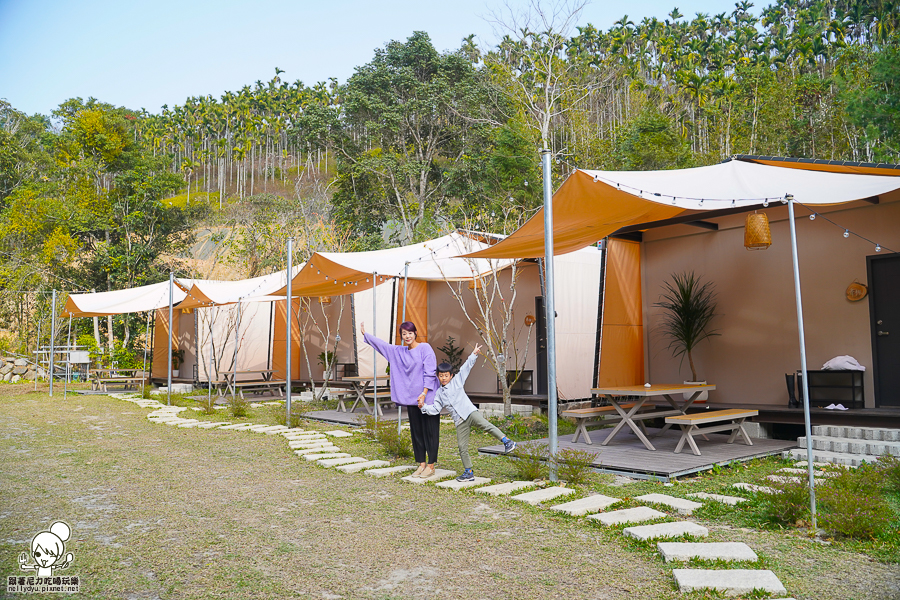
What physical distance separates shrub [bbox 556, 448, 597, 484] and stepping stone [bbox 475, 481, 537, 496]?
236mm

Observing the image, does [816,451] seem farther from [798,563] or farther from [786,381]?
[798,563]

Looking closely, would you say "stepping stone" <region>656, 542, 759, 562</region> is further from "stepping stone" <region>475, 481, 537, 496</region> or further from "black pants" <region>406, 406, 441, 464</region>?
"black pants" <region>406, 406, 441, 464</region>

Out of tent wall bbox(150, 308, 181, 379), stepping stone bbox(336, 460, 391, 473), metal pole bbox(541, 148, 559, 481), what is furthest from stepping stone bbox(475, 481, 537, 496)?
tent wall bbox(150, 308, 181, 379)

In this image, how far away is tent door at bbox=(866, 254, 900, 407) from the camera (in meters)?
6.21

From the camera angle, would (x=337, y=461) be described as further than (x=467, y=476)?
Yes

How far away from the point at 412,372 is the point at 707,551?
105 inches

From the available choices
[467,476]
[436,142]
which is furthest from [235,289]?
[436,142]

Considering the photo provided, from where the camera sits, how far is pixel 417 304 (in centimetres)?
1138

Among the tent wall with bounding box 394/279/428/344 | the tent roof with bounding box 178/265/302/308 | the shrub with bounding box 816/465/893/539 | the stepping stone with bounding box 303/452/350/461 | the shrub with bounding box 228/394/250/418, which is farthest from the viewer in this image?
the tent wall with bounding box 394/279/428/344

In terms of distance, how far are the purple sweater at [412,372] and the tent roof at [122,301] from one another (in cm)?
845

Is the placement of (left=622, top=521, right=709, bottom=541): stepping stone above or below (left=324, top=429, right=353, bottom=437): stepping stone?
above

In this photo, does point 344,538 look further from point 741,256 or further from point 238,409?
point 238,409

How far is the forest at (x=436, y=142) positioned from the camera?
18.5 metres

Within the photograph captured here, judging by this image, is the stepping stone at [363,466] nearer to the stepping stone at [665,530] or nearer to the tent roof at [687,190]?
the tent roof at [687,190]
